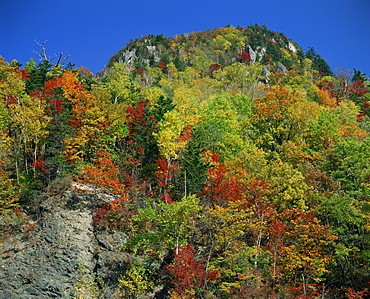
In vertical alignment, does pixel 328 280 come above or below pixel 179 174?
below

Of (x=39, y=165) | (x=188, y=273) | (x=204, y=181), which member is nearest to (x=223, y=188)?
(x=204, y=181)

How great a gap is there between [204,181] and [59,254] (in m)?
13.1

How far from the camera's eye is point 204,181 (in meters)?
28.2

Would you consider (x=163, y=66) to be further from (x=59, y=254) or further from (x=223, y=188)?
(x=59, y=254)

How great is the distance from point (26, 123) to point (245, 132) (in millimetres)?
22499

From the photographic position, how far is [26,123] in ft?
94.7

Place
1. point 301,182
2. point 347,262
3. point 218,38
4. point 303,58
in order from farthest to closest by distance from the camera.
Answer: point 303,58, point 218,38, point 301,182, point 347,262

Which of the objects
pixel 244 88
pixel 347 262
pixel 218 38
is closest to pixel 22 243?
pixel 347 262

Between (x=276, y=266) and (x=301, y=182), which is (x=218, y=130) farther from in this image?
(x=276, y=266)

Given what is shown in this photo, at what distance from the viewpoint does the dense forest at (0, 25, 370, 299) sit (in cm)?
2106

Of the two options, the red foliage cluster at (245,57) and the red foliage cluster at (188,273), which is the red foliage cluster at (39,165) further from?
the red foliage cluster at (245,57)

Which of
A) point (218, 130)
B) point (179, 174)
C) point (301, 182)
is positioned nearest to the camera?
point (301, 182)

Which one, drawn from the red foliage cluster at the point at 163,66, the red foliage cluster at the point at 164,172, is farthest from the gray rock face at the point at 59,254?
the red foliage cluster at the point at 163,66

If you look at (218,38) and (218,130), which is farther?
(218,38)
